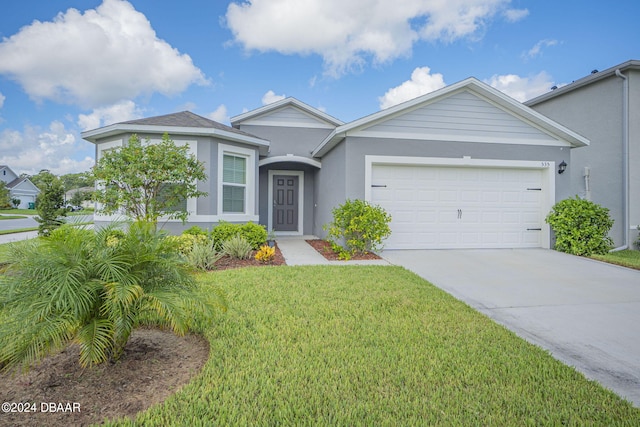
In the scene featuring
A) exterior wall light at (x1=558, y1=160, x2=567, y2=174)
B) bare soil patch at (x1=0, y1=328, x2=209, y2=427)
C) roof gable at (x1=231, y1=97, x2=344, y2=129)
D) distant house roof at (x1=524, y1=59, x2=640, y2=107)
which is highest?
distant house roof at (x1=524, y1=59, x2=640, y2=107)

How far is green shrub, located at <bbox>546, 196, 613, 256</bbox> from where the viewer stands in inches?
322

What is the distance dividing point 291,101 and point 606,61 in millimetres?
11921

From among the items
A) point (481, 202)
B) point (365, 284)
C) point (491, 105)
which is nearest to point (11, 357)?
point (365, 284)

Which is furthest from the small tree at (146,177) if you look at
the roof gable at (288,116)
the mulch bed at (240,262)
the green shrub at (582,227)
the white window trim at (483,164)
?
the green shrub at (582,227)

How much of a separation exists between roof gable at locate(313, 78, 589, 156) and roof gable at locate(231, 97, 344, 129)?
4.07 meters

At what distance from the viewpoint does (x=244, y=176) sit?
9336 millimetres

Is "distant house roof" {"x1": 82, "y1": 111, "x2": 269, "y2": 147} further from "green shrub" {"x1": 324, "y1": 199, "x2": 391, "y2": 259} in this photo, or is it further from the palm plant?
the palm plant

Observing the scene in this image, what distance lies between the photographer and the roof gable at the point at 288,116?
1220 centimetres

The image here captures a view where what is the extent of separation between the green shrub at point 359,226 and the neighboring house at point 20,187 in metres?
50.3

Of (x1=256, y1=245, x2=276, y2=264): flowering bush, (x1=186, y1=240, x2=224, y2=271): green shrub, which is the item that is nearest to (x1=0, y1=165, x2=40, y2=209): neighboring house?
(x1=186, y1=240, x2=224, y2=271): green shrub

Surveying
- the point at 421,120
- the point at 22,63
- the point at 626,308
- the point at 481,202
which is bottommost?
the point at 626,308

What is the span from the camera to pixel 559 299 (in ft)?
15.6

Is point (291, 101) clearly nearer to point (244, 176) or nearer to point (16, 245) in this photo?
point (244, 176)

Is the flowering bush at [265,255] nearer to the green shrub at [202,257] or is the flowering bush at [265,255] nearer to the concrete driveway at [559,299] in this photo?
the green shrub at [202,257]
